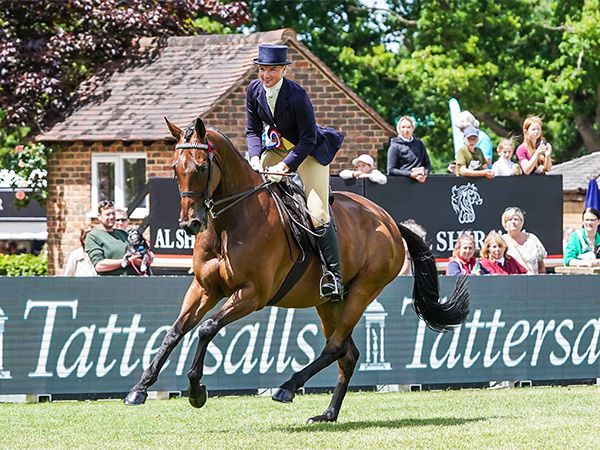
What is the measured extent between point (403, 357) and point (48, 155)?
1363 cm

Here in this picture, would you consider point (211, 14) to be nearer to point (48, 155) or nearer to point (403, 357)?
point (48, 155)

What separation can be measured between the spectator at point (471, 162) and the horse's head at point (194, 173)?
7595mm

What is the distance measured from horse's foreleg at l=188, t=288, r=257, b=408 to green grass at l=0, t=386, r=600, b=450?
34cm

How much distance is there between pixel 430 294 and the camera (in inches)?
512

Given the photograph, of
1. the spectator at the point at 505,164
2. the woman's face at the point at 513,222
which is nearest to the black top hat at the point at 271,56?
the woman's face at the point at 513,222

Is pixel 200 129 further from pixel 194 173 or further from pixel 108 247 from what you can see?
pixel 108 247

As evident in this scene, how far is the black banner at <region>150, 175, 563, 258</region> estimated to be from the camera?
57.4ft

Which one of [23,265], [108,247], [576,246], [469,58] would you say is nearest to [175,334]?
[108,247]

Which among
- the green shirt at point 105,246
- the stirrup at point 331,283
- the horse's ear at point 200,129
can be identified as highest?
the horse's ear at point 200,129

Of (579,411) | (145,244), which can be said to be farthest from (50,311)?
(579,411)

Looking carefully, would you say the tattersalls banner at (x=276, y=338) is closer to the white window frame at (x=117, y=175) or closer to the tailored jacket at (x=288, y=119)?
the tailored jacket at (x=288, y=119)

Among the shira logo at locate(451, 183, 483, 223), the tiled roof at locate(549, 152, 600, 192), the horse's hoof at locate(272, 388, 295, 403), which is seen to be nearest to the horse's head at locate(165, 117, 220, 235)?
the horse's hoof at locate(272, 388, 295, 403)

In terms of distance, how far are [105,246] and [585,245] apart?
5606 mm

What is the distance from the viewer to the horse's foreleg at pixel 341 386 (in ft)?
38.4
